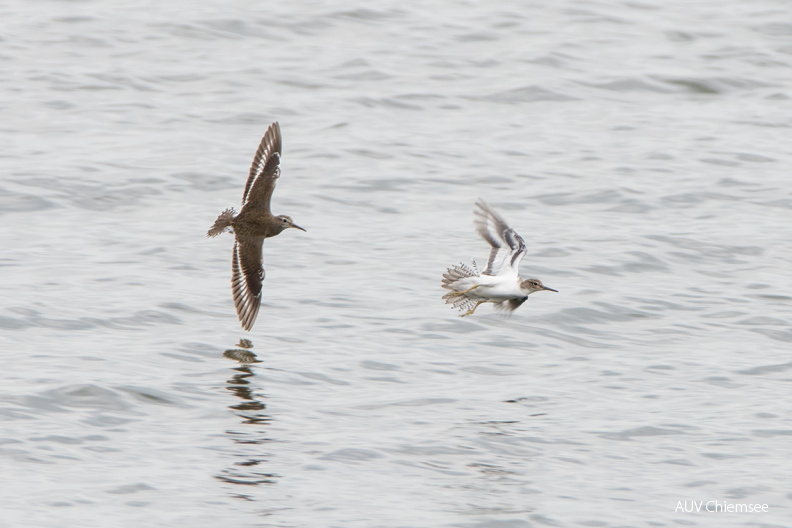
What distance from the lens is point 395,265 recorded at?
12.8 m

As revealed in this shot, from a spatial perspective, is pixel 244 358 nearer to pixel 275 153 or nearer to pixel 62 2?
pixel 275 153

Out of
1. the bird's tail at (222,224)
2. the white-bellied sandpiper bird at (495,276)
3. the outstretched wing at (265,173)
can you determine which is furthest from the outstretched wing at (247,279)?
the white-bellied sandpiper bird at (495,276)

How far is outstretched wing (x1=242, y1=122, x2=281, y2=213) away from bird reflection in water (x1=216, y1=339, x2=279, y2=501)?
1194 millimetres

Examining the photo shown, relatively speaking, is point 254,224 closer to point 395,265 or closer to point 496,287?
point 496,287

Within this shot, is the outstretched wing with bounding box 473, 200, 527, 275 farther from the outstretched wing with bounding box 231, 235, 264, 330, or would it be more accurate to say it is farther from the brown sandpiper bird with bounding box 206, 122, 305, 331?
the outstretched wing with bounding box 231, 235, 264, 330

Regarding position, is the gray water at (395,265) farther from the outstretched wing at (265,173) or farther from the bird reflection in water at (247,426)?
the outstretched wing at (265,173)

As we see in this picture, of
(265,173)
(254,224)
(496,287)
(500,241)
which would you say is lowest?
(496,287)

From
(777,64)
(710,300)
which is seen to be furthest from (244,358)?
(777,64)

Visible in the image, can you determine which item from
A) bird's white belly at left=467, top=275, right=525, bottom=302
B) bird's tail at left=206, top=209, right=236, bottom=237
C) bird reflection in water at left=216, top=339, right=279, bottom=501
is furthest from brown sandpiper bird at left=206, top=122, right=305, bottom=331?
bird's white belly at left=467, top=275, right=525, bottom=302

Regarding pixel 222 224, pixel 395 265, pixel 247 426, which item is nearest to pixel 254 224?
pixel 222 224

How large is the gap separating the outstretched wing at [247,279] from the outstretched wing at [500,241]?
1925mm

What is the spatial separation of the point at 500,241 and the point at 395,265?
2864 millimetres

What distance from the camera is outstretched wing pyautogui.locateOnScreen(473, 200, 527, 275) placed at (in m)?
9.90

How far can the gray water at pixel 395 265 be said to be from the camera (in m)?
8.24
